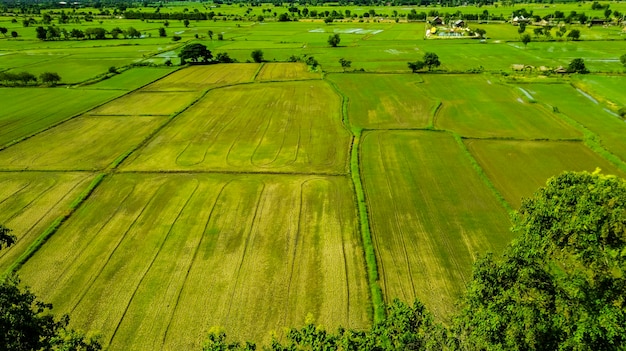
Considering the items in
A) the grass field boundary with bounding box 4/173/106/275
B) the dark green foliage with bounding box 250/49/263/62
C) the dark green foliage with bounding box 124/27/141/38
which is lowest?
the grass field boundary with bounding box 4/173/106/275

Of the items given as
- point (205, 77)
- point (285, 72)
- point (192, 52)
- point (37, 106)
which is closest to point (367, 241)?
point (37, 106)

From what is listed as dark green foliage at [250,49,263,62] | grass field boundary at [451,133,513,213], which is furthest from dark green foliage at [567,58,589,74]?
dark green foliage at [250,49,263,62]

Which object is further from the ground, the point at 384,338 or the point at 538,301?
the point at 538,301

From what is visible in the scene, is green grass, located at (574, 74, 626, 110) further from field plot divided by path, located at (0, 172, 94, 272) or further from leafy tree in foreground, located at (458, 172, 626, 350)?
field plot divided by path, located at (0, 172, 94, 272)

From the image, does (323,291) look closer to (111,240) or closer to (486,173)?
(111,240)

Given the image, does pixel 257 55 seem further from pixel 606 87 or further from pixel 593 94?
pixel 606 87
